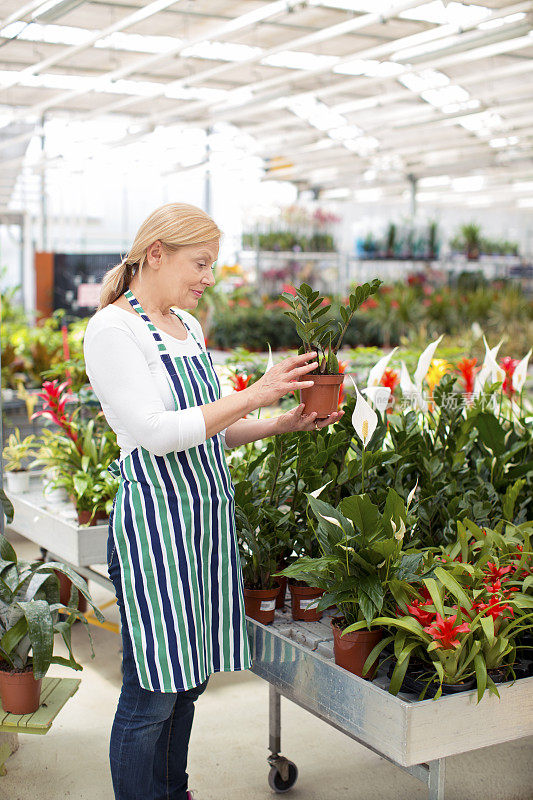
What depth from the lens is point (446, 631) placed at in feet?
5.89

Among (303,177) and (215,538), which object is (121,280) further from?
(303,177)

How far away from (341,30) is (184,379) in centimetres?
593

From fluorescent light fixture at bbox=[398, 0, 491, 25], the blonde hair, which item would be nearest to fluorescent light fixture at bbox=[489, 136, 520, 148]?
fluorescent light fixture at bbox=[398, 0, 491, 25]

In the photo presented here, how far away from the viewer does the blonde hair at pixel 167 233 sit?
1.86 metres

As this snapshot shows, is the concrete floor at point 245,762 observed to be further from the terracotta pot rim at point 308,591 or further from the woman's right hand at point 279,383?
the woman's right hand at point 279,383

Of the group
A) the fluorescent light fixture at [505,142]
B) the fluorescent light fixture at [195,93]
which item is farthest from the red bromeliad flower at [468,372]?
the fluorescent light fixture at [505,142]

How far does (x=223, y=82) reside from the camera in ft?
36.4

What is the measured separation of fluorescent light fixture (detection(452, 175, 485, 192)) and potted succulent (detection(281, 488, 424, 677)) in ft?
50.7

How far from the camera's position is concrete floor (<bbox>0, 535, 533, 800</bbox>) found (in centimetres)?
254

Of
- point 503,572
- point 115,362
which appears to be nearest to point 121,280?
point 115,362

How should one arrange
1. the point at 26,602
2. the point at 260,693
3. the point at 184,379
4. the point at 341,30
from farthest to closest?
1. the point at 341,30
2. the point at 260,693
3. the point at 26,602
4. the point at 184,379

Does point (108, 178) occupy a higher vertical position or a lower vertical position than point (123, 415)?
higher

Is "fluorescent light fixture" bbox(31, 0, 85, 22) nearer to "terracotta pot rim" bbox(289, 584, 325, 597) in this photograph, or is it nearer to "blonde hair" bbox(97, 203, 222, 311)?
"blonde hair" bbox(97, 203, 222, 311)

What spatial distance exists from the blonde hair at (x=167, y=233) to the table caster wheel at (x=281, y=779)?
4.82ft
